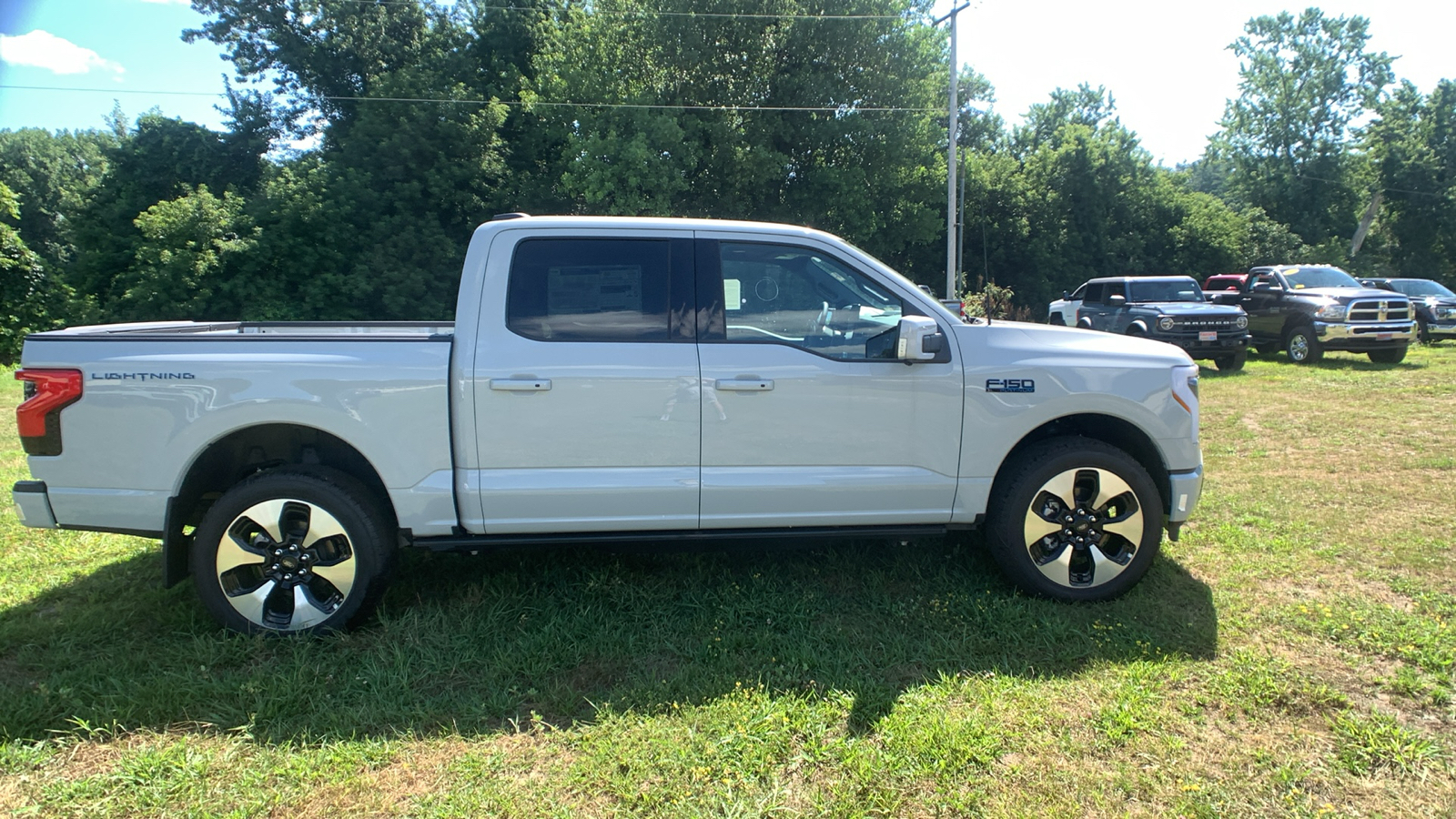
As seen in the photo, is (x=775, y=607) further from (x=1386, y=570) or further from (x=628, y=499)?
(x=1386, y=570)

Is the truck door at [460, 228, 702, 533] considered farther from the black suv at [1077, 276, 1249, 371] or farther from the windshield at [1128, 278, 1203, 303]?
the windshield at [1128, 278, 1203, 303]

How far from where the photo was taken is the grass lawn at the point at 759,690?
9.19ft

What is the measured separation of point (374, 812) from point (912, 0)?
29.1 metres

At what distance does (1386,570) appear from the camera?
4.61m

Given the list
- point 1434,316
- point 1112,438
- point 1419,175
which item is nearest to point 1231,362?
point 1434,316

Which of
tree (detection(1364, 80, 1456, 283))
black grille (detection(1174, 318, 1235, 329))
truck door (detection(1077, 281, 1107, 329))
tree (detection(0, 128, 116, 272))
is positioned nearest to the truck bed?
black grille (detection(1174, 318, 1235, 329))

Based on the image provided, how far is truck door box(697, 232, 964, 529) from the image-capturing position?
3.89 m

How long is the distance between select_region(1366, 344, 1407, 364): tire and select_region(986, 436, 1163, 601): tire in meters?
14.6

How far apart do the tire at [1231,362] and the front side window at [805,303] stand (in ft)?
43.3

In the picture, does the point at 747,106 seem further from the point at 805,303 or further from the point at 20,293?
the point at 20,293

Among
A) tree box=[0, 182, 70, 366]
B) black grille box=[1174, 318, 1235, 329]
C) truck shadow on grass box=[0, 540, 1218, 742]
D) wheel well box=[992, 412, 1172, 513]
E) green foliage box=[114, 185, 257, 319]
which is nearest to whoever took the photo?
truck shadow on grass box=[0, 540, 1218, 742]

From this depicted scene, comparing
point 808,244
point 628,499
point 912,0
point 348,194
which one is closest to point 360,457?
point 628,499

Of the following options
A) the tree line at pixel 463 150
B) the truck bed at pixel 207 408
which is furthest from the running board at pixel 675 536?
the tree line at pixel 463 150

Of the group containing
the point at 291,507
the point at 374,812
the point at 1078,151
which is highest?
the point at 1078,151
